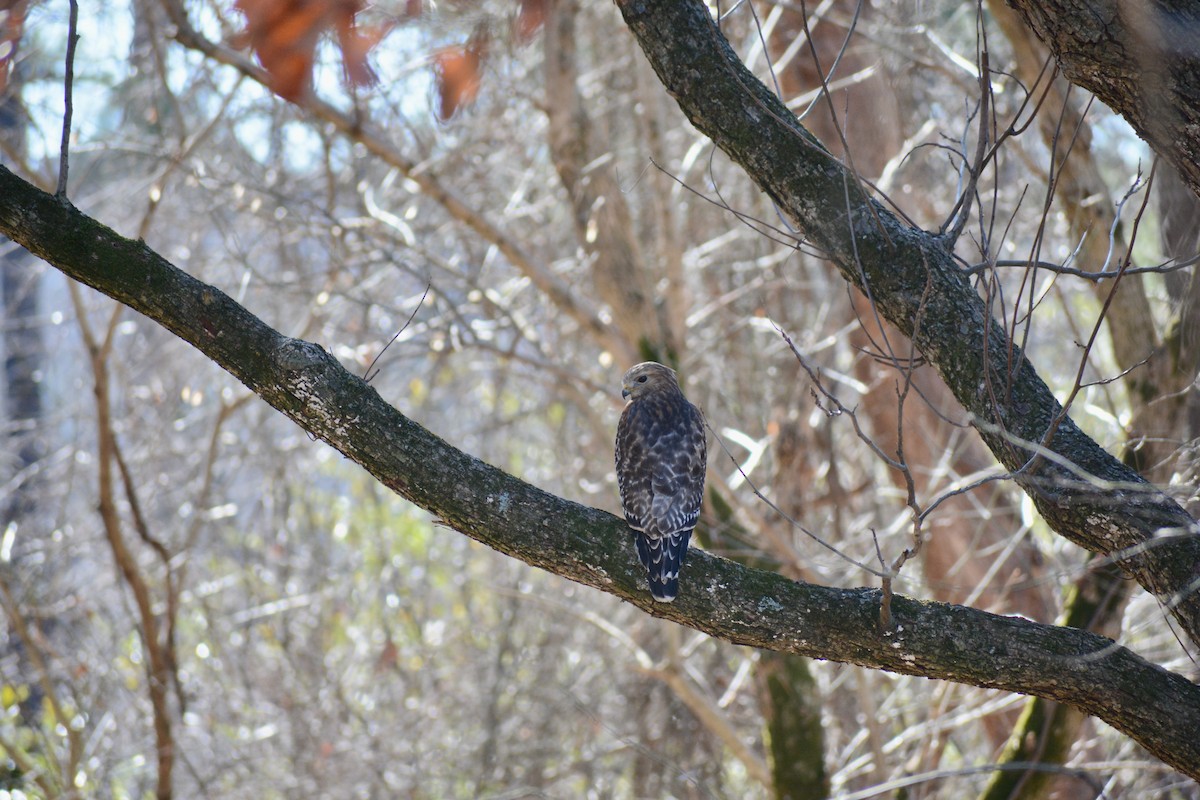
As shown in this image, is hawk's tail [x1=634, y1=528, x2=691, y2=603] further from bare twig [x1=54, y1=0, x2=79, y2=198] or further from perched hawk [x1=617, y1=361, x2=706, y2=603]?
bare twig [x1=54, y1=0, x2=79, y2=198]

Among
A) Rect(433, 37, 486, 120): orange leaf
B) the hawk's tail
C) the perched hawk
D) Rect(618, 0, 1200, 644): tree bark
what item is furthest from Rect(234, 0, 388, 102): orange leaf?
the hawk's tail

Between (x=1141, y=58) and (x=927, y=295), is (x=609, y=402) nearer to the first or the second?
(x=927, y=295)

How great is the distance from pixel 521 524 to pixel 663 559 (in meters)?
0.43

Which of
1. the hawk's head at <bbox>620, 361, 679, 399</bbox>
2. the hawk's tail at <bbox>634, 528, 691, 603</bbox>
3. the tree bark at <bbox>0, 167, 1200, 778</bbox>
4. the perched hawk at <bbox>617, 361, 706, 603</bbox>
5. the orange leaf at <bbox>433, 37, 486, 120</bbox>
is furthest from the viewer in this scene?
the hawk's head at <bbox>620, 361, 679, 399</bbox>

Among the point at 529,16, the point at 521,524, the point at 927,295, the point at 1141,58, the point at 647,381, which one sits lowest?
the point at 521,524

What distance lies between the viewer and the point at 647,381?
4727mm

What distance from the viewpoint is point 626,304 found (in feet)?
18.0

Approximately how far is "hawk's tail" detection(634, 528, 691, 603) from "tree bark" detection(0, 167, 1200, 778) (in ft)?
0.14

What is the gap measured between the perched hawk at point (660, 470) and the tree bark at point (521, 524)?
185 millimetres

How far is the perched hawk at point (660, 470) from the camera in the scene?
2952 millimetres

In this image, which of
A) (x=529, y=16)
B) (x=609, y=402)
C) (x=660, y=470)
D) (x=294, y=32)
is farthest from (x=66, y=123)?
(x=609, y=402)

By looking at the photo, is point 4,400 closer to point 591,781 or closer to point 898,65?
point 591,781

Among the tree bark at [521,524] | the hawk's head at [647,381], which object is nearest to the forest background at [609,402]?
the tree bark at [521,524]

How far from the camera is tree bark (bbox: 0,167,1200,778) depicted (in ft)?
8.80
